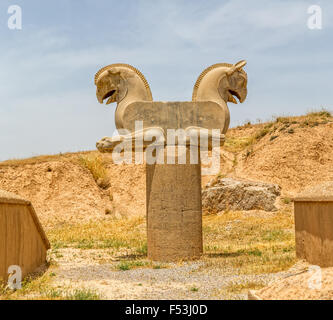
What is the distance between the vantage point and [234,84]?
10023mm

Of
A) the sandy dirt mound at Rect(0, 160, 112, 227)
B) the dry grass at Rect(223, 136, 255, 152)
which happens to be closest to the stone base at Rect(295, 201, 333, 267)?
the sandy dirt mound at Rect(0, 160, 112, 227)

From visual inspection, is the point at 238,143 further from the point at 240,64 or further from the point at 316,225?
the point at 316,225

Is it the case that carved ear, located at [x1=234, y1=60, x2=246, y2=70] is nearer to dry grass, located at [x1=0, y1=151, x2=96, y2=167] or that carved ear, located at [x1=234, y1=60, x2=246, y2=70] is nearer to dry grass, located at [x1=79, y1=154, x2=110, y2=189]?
dry grass, located at [x1=79, y1=154, x2=110, y2=189]

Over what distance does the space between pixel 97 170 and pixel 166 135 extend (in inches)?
601

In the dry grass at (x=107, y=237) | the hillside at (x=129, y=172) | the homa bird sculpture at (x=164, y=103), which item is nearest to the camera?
the homa bird sculpture at (x=164, y=103)

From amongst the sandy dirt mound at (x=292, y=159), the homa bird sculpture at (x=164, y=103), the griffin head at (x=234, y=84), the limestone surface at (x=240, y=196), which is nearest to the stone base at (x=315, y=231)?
the homa bird sculpture at (x=164, y=103)

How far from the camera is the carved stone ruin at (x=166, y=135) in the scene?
8930mm

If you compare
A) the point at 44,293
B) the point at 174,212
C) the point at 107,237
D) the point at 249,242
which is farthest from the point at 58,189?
the point at 44,293

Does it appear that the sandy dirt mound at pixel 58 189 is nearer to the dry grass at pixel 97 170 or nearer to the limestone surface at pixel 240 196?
the dry grass at pixel 97 170

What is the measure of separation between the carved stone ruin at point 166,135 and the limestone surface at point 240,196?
22.7 feet

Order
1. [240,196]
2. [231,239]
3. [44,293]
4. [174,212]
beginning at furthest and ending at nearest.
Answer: [240,196] → [231,239] → [174,212] → [44,293]

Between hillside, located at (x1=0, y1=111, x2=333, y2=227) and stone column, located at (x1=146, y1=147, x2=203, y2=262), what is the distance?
35.1 ft

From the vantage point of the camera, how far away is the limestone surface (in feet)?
53.4
